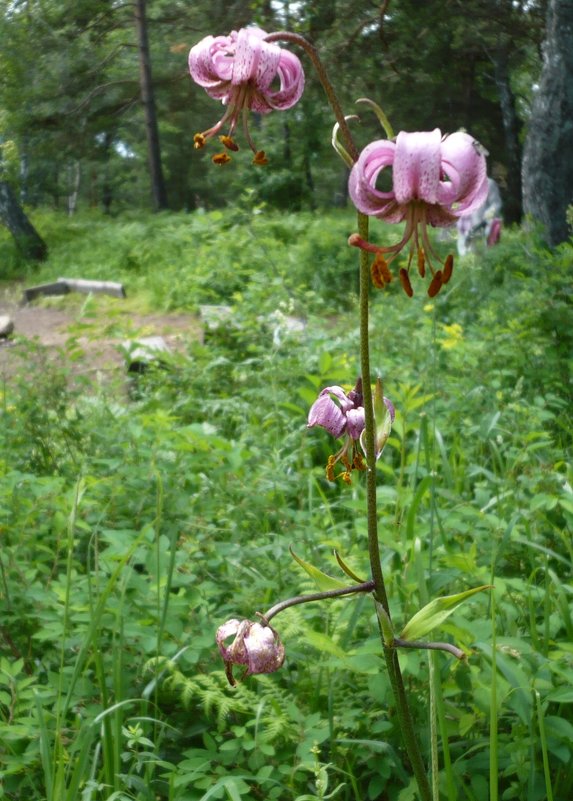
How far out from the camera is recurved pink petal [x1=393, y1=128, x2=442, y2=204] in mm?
861

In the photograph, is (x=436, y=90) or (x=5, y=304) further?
(x=436, y=90)

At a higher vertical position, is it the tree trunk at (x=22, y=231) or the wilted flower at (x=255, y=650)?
the wilted flower at (x=255, y=650)

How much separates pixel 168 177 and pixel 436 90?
1220 centimetres

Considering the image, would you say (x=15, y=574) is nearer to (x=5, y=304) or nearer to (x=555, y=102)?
(x=555, y=102)

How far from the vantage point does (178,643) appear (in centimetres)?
154

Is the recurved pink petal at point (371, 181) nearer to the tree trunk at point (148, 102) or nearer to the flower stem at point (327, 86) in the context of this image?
the flower stem at point (327, 86)

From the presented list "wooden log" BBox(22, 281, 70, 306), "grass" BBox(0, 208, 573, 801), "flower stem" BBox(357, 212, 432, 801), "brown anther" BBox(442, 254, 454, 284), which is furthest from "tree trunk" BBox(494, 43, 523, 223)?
"brown anther" BBox(442, 254, 454, 284)

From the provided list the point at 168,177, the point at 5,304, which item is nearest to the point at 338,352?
the point at 5,304

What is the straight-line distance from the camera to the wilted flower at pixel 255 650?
1052mm

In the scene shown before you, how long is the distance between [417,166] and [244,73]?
0.30m

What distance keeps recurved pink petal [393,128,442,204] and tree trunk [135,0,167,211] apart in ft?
48.0

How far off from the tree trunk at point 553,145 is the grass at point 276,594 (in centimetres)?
343

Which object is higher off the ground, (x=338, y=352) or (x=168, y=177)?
(x=338, y=352)

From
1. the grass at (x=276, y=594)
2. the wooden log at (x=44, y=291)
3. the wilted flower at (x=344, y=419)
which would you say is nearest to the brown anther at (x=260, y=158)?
the wilted flower at (x=344, y=419)
